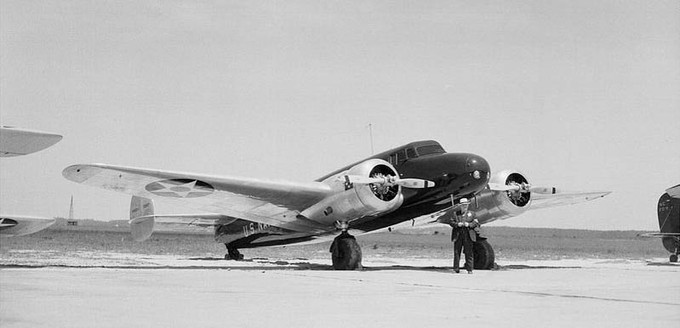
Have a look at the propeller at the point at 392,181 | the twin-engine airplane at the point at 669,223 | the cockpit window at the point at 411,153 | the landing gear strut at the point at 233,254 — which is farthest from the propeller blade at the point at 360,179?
the twin-engine airplane at the point at 669,223

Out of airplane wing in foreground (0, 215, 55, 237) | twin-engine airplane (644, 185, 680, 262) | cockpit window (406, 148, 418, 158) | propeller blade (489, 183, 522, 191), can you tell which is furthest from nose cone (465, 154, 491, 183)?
airplane wing in foreground (0, 215, 55, 237)

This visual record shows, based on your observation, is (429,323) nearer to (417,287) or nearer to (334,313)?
(334,313)

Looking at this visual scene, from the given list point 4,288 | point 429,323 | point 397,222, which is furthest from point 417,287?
point 397,222

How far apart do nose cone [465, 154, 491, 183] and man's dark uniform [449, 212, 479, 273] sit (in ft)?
3.05

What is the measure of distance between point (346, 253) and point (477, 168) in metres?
3.74

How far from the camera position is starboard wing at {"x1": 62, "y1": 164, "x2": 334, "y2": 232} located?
50.2ft

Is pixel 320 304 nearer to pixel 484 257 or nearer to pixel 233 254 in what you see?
pixel 484 257

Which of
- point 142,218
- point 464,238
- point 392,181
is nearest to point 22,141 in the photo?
point 392,181

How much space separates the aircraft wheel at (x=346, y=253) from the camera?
55.3ft

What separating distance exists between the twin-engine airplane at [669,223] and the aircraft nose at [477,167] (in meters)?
15.5

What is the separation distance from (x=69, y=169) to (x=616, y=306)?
1116cm

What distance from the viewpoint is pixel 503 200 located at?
62.8ft

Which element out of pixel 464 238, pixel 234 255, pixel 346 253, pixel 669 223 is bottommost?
pixel 346 253

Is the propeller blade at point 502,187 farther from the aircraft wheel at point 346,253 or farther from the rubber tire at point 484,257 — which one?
the aircraft wheel at point 346,253
